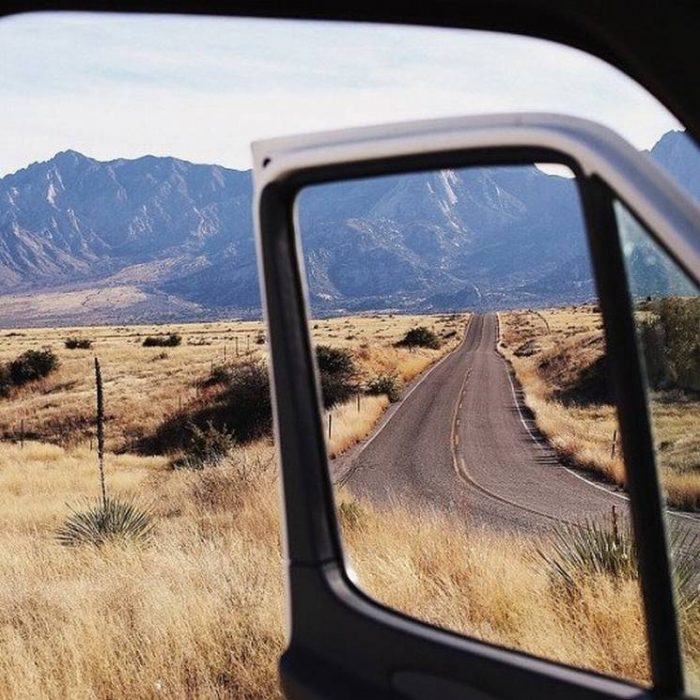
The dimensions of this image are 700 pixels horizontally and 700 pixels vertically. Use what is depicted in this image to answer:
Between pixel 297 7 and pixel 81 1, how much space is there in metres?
0.45

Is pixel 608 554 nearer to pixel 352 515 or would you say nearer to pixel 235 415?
pixel 352 515

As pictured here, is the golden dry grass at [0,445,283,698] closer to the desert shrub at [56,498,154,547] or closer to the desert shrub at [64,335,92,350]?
the desert shrub at [56,498,154,547]

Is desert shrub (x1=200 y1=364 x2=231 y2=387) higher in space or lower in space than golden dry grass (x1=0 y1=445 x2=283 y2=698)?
higher

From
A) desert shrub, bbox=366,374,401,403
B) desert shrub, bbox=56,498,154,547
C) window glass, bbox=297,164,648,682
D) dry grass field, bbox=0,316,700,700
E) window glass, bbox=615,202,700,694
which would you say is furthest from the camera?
desert shrub, bbox=56,498,154,547

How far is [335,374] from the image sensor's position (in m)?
2.95

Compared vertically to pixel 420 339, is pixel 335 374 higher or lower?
lower

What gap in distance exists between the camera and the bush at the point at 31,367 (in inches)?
2020

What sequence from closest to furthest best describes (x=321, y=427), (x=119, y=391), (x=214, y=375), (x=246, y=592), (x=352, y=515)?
(x=321, y=427) < (x=352, y=515) < (x=246, y=592) < (x=214, y=375) < (x=119, y=391)

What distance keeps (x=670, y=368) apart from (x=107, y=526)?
10220mm

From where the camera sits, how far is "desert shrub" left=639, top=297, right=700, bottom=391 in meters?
1.66

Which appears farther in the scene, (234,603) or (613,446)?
(234,603)

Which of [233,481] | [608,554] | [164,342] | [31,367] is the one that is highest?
[164,342]

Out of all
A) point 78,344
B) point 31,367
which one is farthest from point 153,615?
point 78,344

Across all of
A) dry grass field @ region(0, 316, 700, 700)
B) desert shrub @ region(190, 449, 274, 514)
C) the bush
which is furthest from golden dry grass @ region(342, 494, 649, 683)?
the bush
